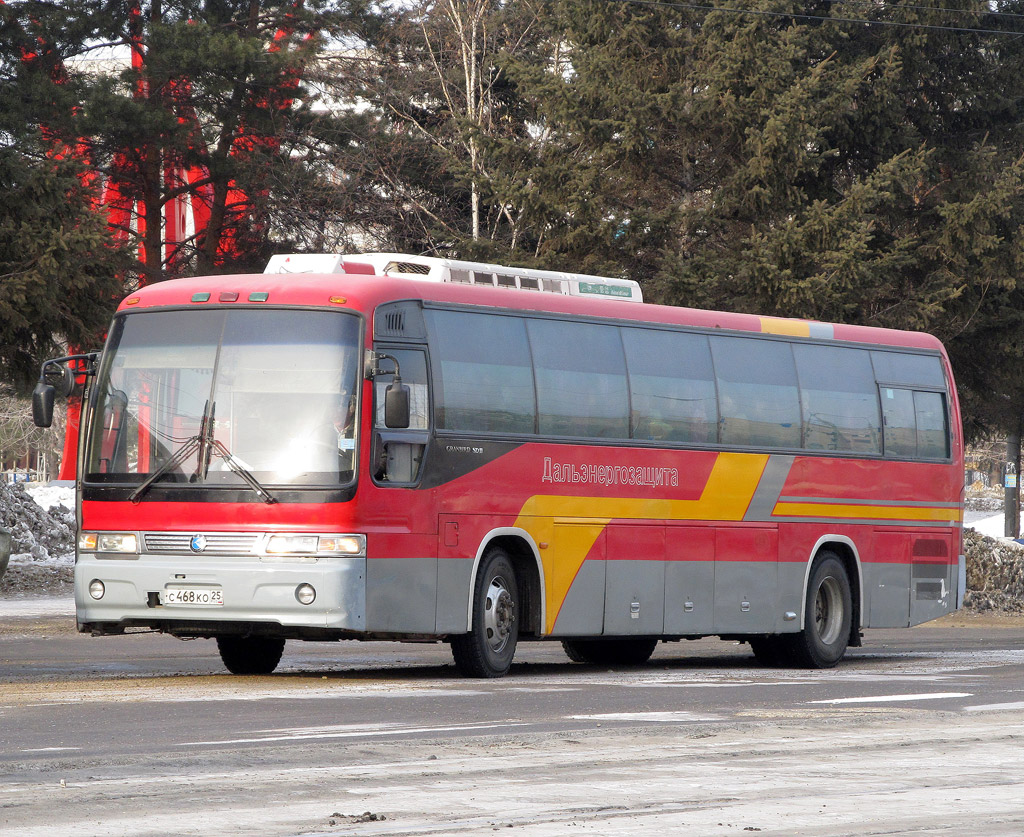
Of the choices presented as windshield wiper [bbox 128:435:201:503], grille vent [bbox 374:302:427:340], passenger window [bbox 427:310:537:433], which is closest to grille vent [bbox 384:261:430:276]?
passenger window [bbox 427:310:537:433]

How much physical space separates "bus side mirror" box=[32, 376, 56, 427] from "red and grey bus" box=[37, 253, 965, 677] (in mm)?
29

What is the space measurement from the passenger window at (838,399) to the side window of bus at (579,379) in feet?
9.33

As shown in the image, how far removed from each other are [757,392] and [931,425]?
3.08m

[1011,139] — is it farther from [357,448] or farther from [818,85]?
[357,448]

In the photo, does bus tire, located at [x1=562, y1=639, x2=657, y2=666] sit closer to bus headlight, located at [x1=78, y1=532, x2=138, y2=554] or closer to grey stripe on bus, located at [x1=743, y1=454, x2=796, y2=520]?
grey stripe on bus, located at [x1=743, y1=454, x2=796, y2=520]

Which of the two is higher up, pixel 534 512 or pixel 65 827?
pixel 534 512

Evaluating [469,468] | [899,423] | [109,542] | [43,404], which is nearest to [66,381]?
[43,404]

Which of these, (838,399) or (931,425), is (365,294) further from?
(931,425)

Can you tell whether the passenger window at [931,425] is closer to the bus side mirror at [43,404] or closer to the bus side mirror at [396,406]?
the bus side mirror at [396,406]

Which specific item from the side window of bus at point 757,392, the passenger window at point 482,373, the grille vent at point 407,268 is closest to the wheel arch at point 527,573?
the passenger window at point 482,373

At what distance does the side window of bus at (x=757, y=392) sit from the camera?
18078 millimetres

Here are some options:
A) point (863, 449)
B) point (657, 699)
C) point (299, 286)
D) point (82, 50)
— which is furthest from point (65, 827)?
point (82, 50)

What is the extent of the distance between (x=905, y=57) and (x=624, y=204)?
6.01m

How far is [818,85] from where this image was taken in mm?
31297
